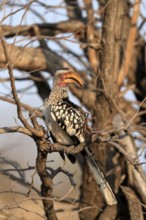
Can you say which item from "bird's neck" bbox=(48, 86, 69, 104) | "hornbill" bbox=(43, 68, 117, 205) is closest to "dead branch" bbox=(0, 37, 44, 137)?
"hornbill" bbox=(43, 68, 117, 205)

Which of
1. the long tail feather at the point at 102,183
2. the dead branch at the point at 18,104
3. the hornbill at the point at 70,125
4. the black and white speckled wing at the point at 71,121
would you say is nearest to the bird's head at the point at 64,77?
the hornbill at the point at 70,125

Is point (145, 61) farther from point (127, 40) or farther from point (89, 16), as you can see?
point (89, 16)

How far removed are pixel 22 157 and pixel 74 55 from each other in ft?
3.58

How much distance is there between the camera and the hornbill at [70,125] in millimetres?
3281

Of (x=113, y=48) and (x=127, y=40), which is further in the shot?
(x=127, y=40)

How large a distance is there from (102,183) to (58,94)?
631mm

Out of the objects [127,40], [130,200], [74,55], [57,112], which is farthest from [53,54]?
[57,112]

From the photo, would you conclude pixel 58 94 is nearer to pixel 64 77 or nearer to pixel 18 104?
pixel 64 77

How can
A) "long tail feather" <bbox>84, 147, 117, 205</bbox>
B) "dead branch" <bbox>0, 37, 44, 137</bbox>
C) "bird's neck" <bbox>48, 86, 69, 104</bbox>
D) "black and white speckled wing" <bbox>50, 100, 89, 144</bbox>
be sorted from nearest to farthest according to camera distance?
"dead branch" <bbox>0, 37, 44, 137</bbox> → "long tail feather" <bbox>84, 147, 117, 205</bbox> → "black and white speckled wing" <bbox>50, 100, 89, 144</bbox> → "bird's neck" <bbox>48, 86, 69, 104</bbox>

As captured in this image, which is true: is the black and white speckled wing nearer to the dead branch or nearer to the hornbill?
the hornbill

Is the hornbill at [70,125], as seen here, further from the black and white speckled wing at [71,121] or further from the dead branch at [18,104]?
the dead branch at [18,104]

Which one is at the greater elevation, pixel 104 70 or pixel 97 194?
pixel 104 70

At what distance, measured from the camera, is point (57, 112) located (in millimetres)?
3414

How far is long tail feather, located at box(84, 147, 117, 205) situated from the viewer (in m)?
3.25
